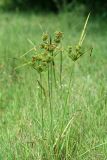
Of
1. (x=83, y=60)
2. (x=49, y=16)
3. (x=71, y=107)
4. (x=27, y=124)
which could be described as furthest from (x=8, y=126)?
(x=49, y=16)

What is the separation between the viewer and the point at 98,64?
520 cm

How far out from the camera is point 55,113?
3412 millimetres

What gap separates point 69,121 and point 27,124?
583 mm

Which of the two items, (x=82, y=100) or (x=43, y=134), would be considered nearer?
(x=43, y=134)

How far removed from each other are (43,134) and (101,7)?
5.22 m

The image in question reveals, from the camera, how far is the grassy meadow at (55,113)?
119 inches

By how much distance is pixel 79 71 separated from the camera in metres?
5.09

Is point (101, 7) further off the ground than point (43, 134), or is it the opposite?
point (101, 7)

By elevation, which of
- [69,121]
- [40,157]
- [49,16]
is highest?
[49,16]

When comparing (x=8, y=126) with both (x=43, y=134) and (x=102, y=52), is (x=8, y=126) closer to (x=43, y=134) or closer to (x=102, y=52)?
(x=43, y=134)

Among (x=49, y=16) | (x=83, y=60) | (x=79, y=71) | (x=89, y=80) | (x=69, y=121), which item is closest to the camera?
(x=69, y=121)

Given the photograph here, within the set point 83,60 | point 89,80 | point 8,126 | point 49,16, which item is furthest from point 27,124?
point 49,16

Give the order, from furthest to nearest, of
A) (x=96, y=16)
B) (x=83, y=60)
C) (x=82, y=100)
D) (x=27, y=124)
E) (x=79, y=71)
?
1. (x=96, y=16)
2. (x=83, y=60)
3. (x=79, y=71)
4. (x=82, y=100)
5. (x=27, y=124)

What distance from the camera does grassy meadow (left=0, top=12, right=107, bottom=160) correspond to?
3012 millimetres
